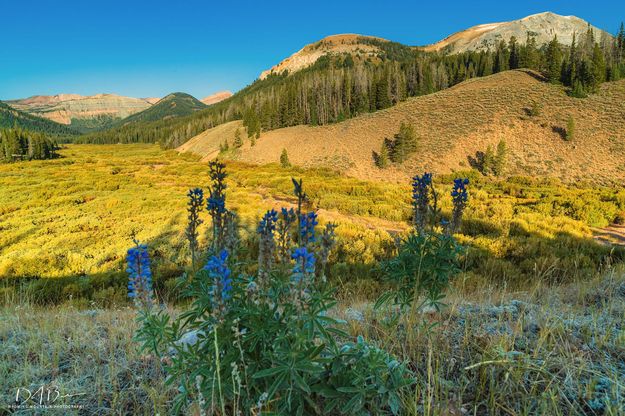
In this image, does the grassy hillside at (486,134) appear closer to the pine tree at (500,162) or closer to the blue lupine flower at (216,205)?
the pine tree at (500,162)

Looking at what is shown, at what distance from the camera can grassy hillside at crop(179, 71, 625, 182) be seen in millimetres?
40344

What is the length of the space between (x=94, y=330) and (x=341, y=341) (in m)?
3.29

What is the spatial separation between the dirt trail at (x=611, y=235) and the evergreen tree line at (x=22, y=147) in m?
94.9

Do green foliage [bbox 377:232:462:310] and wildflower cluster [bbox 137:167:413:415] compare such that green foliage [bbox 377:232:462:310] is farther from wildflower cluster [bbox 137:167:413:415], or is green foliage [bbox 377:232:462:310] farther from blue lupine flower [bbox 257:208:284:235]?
blue lupine flower [bbox 257:208:284:235]

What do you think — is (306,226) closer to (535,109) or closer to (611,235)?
(611,235)

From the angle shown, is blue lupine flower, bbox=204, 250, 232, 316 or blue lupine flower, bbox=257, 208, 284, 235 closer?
blue lupine flower, bbox=204, 250, 232, 316

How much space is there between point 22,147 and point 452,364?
103m

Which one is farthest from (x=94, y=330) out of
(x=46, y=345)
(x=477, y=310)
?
(x=477, y=310)

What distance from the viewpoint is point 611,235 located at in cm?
1653

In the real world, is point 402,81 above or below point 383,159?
above

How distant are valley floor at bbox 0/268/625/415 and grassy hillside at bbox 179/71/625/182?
136 ft

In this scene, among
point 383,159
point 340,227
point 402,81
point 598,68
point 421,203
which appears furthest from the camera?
point 402,81

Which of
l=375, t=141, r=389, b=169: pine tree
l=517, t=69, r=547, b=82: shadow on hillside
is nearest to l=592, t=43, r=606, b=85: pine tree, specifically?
l=517, t=69, r=547, b=82: shadow on hillside

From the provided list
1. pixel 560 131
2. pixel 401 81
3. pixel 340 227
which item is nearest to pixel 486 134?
pixel 560 131
